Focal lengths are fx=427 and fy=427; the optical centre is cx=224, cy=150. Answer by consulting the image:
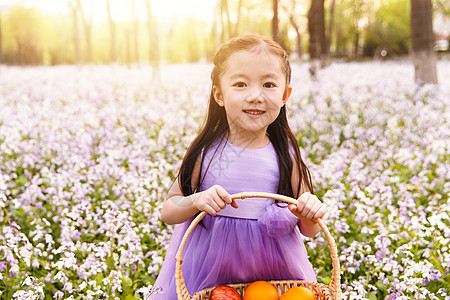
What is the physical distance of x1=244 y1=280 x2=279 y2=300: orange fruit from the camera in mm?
2510

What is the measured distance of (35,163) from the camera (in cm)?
557

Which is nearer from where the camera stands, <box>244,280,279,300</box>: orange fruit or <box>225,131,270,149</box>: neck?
<box>244,280,279,300</box>: orange fruit

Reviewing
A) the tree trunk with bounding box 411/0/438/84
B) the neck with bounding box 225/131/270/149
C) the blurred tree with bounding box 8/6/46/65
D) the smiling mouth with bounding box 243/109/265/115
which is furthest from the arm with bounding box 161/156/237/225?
the blurred tree with bounding box 8/6/46/65

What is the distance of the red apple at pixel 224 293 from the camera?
251 cm

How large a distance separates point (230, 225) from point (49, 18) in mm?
69688

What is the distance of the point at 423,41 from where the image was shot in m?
10.4

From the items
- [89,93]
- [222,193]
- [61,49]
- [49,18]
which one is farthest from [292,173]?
[61,49]

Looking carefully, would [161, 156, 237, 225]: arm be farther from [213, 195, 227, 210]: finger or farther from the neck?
the neck

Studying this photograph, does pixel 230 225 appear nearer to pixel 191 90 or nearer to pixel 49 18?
pixel 191 90

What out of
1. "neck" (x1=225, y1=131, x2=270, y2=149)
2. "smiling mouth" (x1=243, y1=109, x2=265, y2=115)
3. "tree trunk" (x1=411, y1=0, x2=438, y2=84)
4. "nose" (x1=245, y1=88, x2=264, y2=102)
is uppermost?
"tree trunk" (x1=411, y1=0, x2=438, y2=84)

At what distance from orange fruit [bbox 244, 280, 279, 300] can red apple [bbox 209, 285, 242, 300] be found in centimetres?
7

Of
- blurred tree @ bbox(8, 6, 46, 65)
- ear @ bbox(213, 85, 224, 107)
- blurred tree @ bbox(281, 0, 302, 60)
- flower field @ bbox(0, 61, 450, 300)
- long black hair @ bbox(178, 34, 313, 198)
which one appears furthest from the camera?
blurred tree @ bbox(8, 6, 46, 65)

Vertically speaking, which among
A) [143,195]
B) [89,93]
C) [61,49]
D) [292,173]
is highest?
[61,49]

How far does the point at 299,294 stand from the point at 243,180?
0.76m
